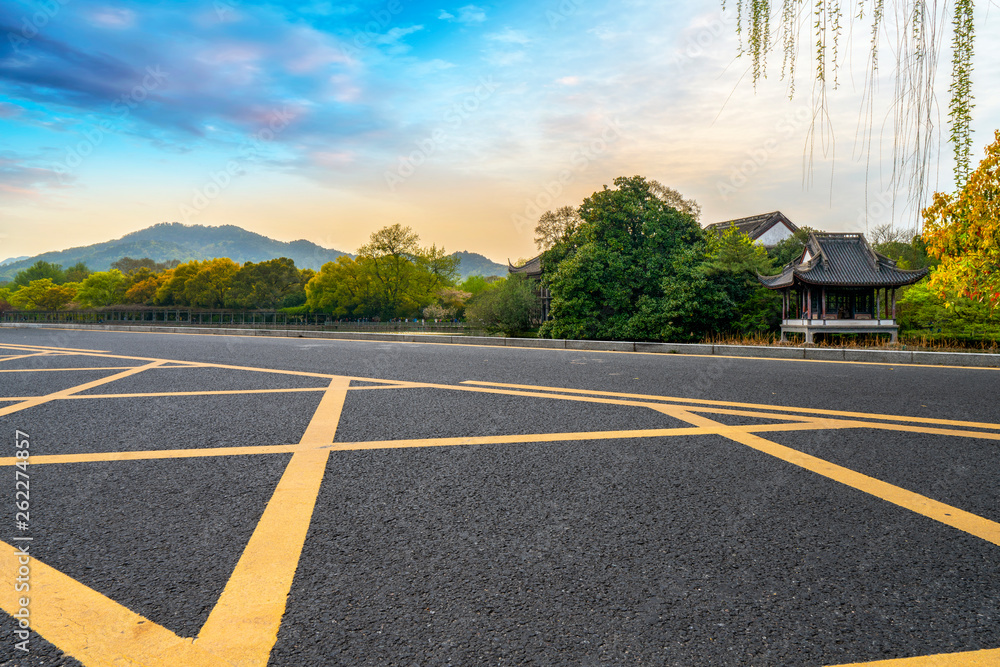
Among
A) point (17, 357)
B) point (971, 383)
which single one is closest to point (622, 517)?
point (971, 383)

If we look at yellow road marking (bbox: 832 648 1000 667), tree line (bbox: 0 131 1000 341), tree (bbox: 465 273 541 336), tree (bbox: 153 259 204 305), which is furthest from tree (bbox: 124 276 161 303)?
yellow road marking (bbox: 832 648 1000 667)

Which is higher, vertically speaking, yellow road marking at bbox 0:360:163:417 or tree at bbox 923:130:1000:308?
tree at bbox 923:130:1000:308

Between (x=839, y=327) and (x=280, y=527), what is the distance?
27.4 metres

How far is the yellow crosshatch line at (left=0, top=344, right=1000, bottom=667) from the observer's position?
6.71 feet

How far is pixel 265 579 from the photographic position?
8.30ft

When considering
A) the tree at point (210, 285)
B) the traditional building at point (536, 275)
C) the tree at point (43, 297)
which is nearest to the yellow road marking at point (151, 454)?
the traditional building at point (536, 275)

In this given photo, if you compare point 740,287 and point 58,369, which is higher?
point 740,287

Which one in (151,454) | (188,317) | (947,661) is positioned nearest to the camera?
(947,661)

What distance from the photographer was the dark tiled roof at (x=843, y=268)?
2442 centimetres

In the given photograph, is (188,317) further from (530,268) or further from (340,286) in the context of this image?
(530,268)

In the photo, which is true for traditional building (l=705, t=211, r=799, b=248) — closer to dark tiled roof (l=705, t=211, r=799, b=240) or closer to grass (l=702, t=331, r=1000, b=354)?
dark tiled roof (l=705, t=211, r=799, b=240)

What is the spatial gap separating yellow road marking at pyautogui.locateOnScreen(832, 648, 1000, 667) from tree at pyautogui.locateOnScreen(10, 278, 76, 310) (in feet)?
410

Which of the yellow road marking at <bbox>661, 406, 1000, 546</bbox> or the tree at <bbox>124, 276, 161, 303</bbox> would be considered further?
the tree at <bbox>124, 276, 161, 303</bbox>

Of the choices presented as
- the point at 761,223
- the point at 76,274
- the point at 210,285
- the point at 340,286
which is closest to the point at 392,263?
the point at 340,286
